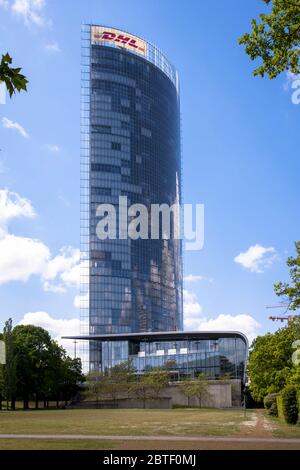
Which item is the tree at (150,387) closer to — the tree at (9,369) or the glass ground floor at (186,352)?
the glass ground floor at (186,352)

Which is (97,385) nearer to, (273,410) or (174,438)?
(273,410)

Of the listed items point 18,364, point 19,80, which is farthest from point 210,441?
point 18,364

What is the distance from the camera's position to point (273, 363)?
2778 inches

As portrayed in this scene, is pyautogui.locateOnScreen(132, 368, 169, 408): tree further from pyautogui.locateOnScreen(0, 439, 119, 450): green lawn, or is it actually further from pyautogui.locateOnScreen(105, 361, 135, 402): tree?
pyautogui.locateOnScreen(0, 439, 119, 450): green lawn

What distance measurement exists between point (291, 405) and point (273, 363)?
2532 cm

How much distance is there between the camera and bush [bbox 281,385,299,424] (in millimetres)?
45375

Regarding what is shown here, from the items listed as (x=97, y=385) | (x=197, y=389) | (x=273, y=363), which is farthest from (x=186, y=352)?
(x=273, y=363)

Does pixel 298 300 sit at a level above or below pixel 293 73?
below

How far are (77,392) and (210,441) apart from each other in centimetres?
10644

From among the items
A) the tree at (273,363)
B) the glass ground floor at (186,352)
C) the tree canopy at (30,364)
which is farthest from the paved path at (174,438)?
the glass ground floor at (186,352)

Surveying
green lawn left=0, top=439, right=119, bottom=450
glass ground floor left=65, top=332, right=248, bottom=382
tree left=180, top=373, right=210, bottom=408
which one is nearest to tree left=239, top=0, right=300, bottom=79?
green lawn left=0, top=439, right=119, bottom=450

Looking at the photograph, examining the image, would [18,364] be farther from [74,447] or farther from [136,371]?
[74,447]

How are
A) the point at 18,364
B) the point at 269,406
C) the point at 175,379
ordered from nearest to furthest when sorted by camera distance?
the point at 269,406
the point at 18,364
the point at 175,379
